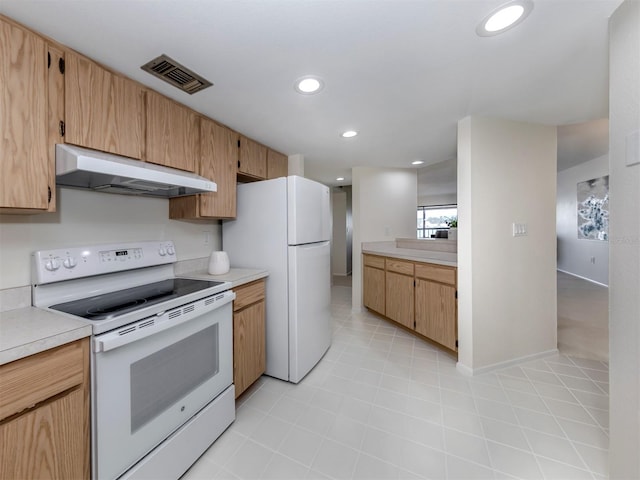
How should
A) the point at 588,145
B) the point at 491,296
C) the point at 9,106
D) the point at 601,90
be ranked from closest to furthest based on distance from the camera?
the point at 9,106 < the point at 601,90 < the point at 491,296 < the point at 588,145

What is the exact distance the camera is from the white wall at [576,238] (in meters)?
4.70

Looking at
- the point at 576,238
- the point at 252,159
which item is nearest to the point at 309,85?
the point at 252,159

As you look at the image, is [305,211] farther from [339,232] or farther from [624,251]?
[339,232]

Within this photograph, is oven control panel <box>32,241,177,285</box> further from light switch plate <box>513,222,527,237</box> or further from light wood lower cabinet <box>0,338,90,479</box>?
light switch plate <box>513,222,527,237</box>

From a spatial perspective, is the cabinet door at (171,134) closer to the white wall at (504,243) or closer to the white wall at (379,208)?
the white wall at (504,243)

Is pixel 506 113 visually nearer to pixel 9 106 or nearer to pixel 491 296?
pixel 491 296

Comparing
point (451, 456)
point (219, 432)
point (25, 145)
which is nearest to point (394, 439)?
point (451, 456)

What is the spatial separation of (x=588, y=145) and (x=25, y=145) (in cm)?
577

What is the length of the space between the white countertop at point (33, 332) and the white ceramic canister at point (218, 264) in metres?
0.92

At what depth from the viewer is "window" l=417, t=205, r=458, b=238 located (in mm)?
9094

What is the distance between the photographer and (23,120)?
3.39 ft

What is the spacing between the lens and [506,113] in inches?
78.5

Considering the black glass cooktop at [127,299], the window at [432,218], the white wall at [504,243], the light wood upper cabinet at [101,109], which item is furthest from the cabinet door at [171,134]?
the window at [432,218]

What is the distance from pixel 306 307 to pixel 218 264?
769 millimetres
